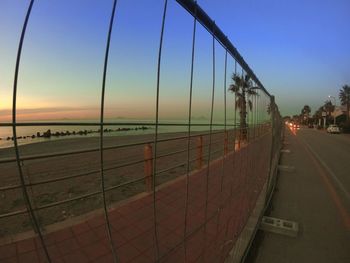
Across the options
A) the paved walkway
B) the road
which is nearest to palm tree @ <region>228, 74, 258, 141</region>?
the paved walkway

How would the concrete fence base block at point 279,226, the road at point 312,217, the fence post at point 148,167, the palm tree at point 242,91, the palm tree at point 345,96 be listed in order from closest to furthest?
the palm tree at point 242,91 → the road at point 312,217 → the concrete fence base block at point 279,226 → the fence post at point 148,167 → the palm tree at point 345,96

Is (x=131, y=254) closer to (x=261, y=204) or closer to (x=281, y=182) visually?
(x=261, y=204)

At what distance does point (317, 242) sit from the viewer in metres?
3.96

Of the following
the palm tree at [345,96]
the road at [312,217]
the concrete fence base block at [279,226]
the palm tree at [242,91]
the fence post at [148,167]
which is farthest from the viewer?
the palm tree at [345,96]

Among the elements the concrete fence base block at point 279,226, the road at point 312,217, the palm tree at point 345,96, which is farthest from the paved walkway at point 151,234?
the palm tree at point 345,96

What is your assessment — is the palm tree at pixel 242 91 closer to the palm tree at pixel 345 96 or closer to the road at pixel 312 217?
the road at pixel 312 217

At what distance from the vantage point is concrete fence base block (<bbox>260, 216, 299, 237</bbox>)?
425 cm

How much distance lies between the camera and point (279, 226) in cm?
437

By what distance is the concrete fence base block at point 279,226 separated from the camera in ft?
13.9

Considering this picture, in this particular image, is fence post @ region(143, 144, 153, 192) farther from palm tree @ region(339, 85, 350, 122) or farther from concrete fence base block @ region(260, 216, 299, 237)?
palm tree @ region(339, 85, 350, 122)

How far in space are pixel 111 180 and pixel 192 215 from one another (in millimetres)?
4200

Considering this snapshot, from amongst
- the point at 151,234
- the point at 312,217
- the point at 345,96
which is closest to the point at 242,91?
the point at 151,234

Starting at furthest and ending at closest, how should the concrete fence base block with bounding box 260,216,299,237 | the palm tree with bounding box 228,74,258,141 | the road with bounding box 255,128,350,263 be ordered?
the concrete fence base block with bounding box 260,216,299,237
the road with bounding box 255,128,350,263
the palm tree with bounding box 228,74,258,141

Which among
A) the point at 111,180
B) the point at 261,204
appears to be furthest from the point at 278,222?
A: the point at 111,180
